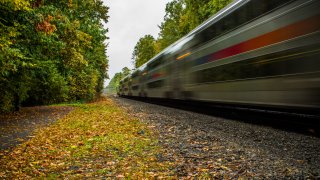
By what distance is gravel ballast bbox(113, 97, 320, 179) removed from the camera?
4336mm

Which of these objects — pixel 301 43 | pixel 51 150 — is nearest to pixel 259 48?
pixel 301 43

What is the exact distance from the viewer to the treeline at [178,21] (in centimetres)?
2870

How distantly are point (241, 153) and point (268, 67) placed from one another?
267 cm

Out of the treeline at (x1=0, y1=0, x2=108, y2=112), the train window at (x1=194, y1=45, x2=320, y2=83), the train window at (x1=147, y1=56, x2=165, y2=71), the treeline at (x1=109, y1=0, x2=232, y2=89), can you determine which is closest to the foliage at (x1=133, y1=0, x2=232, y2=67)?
the treeline at (x1=109, y1=0, x2=232, y2=89)

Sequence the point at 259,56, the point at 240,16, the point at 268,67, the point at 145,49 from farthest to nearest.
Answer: the point at 145,49
the point at 240,16
the point at 259,56
the point at 268,67

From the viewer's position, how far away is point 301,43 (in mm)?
5820

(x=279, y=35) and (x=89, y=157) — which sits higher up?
(x=279, y=35)

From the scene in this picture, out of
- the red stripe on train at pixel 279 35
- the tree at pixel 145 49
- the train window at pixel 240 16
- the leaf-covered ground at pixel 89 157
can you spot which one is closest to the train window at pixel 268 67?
the red stripe on train at pixel 279 35

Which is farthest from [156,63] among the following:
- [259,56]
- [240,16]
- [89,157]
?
[89,157]

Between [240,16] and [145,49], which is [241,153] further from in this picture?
[145,49]

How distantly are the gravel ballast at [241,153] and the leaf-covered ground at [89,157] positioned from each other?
0.37m

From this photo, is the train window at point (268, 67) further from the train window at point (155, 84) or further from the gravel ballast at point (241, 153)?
the train window at point (155, 84)

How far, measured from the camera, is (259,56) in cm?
738

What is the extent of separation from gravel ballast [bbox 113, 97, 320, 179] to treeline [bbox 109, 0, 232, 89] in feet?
64.8
